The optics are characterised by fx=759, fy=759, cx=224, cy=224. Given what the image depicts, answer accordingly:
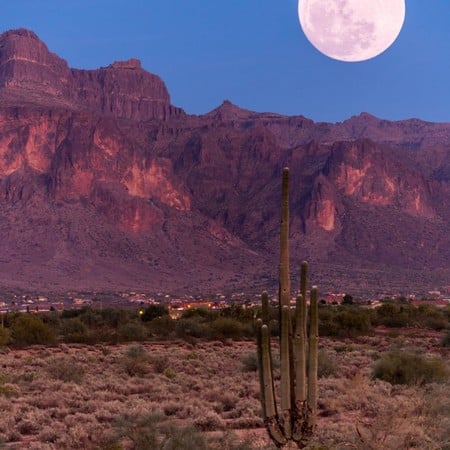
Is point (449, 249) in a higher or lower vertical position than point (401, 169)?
lower

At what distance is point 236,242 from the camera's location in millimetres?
152875

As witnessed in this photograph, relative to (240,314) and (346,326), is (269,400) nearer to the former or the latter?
(346,326)

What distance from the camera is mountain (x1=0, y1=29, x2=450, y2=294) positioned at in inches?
4919

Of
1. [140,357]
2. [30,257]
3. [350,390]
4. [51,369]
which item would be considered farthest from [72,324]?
[30,257]

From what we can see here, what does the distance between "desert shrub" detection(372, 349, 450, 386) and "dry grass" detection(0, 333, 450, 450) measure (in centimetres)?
106

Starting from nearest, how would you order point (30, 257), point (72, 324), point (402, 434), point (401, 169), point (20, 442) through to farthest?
point (402, 434) → point (20, 442) → point (72, 324) → point (30, 257) → point (401, 169)

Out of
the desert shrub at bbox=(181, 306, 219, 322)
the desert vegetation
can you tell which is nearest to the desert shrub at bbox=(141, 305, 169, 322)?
the desert shrub at bbox=(181, 306, 219, 322)

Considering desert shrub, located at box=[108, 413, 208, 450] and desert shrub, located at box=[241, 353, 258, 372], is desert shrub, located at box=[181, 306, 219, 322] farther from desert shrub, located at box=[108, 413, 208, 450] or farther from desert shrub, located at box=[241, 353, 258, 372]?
desert shrub, located at box=[108, 413, 208, 450]

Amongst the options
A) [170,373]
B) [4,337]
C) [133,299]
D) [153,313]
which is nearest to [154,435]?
[170,373]

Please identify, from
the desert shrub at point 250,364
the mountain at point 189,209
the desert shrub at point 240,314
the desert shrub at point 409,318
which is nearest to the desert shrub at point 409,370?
the desert shrub at point 250,364

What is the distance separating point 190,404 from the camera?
17531mm

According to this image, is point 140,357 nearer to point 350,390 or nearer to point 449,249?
point 350,390

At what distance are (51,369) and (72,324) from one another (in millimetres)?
25340

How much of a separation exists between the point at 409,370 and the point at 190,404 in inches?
266
